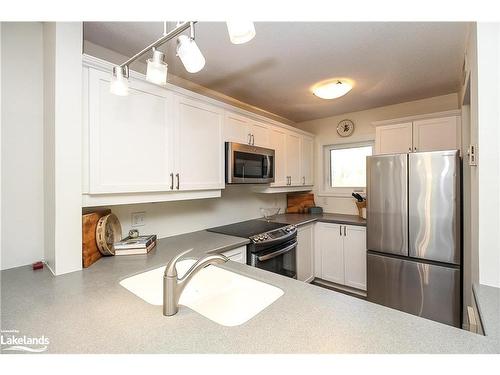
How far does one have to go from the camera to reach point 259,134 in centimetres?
247

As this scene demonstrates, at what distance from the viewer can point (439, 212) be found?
6.02ft

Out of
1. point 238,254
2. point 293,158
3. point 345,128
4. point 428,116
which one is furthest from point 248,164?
point 428,116

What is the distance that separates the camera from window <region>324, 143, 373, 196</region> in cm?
314

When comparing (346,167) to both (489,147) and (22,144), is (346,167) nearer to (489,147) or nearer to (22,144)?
(489,147)

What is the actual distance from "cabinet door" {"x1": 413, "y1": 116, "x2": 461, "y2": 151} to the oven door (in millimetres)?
1669

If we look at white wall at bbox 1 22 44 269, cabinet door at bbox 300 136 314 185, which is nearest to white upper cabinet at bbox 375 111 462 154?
cabinet door at bbox 300 136 314 185

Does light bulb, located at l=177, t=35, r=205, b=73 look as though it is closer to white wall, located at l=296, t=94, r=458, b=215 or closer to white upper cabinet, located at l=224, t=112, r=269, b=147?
white upper cabinet, located at l=224, t=112, r=269, b=147

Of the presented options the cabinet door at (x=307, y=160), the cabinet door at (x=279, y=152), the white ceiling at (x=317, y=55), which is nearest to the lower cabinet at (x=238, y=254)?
the cabinet door at (x=279, y=152)

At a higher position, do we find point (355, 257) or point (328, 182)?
point (328, 182)

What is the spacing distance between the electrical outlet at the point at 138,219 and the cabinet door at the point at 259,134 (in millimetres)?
1261

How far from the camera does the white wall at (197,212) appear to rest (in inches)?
72.7

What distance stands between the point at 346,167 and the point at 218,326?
306cm

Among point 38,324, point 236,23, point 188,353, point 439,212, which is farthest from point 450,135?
point 38,324
